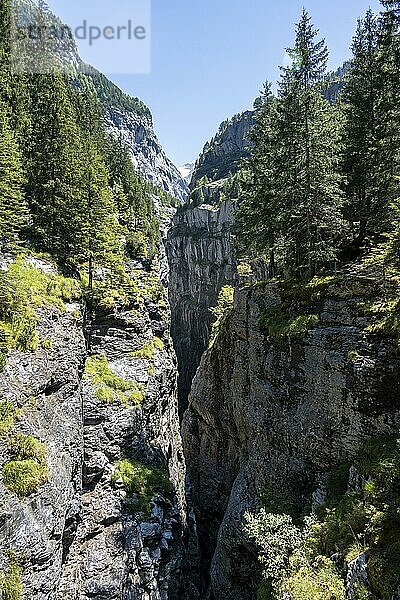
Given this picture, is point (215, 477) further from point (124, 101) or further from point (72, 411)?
point (124, 101)

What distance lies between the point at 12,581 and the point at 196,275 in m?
81.7

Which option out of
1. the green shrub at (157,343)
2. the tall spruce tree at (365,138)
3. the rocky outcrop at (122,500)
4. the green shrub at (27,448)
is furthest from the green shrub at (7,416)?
the tall spruce tree at (365,138)

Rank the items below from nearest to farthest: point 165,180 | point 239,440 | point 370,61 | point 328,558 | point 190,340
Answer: point 328,558 < point 370,61 < point 239,440 < point 190,340 < point 165,180

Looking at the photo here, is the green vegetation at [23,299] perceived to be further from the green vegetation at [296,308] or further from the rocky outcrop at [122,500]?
the green vegetation at [296,308]

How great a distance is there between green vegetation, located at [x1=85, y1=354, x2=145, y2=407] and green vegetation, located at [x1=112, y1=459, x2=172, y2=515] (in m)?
3.67

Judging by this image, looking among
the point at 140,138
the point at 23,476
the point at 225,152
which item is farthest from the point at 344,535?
the point at 140,138

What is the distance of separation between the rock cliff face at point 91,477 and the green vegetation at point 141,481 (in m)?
0.06

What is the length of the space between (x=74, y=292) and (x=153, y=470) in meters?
11.8

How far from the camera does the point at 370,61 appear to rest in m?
23.9

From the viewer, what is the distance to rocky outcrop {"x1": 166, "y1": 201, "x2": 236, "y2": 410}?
84.2 metres

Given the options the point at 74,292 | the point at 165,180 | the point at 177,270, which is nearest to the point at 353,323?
the point at 74,292

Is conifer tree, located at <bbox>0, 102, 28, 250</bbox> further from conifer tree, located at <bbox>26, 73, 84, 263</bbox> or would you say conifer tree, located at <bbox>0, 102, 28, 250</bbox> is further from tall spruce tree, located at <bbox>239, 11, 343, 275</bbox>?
tall spruce tree, located at <bbox>239, 11, 343, 275</bbox>

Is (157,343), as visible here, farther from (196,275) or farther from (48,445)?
(196,275)

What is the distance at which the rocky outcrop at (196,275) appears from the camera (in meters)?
84.2
